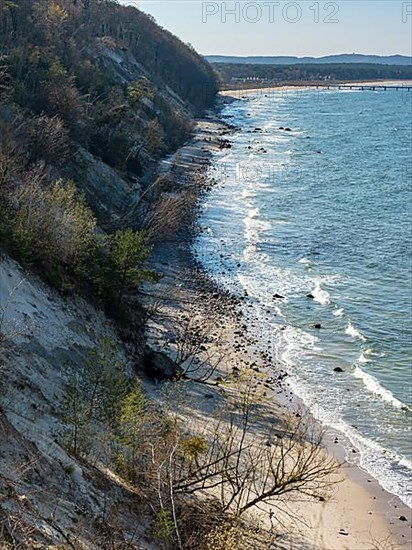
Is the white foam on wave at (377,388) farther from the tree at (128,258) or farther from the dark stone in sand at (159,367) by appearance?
the tree at (128,258)

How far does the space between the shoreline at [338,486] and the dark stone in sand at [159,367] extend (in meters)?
0.92

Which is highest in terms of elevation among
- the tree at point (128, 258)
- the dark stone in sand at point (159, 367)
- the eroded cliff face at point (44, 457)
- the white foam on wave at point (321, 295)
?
the tree at point (128, 258)

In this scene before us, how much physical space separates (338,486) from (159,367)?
674 centimetres

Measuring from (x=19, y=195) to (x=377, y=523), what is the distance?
1447cm

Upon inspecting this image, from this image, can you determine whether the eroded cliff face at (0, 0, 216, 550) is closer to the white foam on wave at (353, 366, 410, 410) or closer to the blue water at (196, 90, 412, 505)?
the blue water at (196, 90, 412, 505)

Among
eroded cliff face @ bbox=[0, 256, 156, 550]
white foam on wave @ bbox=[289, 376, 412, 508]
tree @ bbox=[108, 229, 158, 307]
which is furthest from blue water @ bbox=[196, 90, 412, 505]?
eroded cliff face @ bbox=[0, 256, 156, 550]

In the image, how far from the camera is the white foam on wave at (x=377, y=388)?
868 inches

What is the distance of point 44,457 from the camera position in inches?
464

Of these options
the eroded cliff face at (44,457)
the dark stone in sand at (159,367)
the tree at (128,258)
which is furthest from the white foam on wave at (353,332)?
the eroded cliff face at (44,457)

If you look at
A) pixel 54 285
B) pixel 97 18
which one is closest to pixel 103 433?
pixel 54 285

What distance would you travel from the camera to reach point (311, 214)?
4978 centimetres

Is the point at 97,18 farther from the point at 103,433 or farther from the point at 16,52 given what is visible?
the point at 103,433

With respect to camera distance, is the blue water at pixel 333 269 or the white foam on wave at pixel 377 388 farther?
the white foam on wave at pixel 377 388

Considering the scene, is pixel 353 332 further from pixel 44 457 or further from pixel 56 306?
pixel 44 457
